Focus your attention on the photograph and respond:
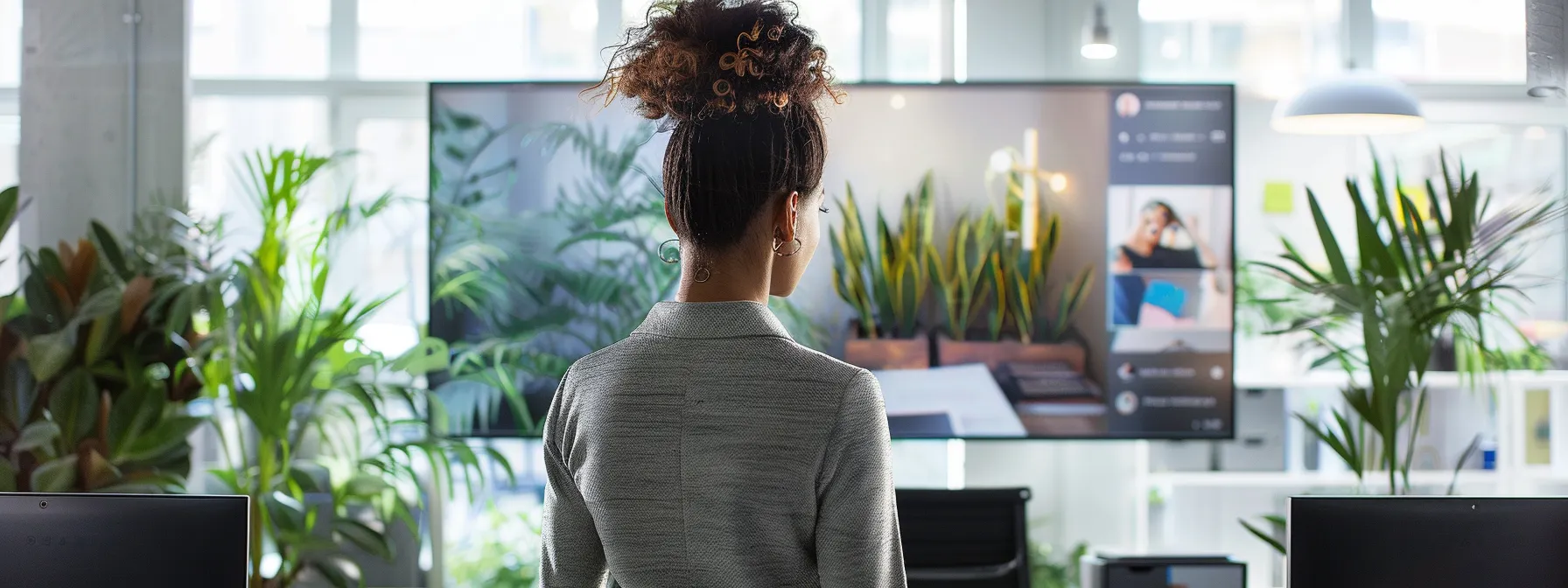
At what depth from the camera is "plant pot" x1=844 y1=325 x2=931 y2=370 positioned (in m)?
3.50

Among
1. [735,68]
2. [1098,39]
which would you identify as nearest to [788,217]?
[735,68]

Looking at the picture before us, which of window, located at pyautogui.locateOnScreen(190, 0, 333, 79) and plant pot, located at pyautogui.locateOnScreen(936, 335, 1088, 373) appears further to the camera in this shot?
window, located at pyautogui.locateOnScreen(190, 0, 333, 79)

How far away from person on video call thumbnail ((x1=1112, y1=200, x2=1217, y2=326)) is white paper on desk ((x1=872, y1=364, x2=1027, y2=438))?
0.44m

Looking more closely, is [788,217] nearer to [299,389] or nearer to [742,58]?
[742,58]

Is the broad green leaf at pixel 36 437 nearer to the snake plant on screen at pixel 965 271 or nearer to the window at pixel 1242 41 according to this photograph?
the snake plant on screen at pixel 965 271

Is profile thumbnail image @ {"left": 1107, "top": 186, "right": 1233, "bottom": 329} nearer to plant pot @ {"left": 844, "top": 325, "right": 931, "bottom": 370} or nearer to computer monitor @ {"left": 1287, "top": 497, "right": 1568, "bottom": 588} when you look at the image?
plant pot @ {"left": 844, "top": 325, "right": 931, "bottom": 370}

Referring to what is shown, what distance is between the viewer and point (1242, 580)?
3029mm

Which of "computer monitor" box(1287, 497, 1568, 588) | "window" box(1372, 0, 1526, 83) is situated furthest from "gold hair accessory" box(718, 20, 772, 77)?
"window" box(1372, 0, 1526, 83)

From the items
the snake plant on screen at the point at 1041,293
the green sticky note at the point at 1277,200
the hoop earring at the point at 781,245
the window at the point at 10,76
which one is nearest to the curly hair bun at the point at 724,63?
the hoop earring at the point at 781,245

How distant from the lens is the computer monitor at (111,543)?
1.14m

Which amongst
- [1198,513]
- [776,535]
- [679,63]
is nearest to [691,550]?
[776,535]

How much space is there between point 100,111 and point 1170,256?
10.6 feet

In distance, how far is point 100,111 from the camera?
3.37 metres

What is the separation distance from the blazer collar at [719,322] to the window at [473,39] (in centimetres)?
316
